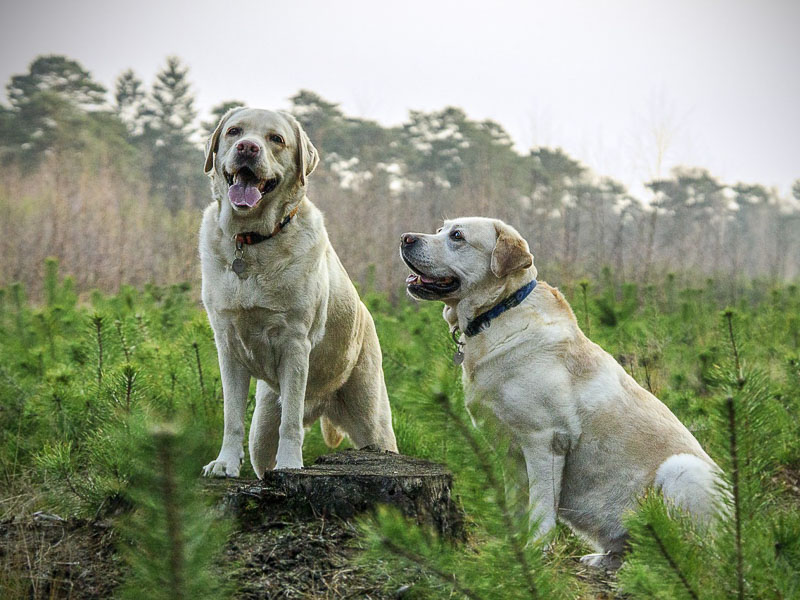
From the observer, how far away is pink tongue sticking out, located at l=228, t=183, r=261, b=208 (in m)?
3.39

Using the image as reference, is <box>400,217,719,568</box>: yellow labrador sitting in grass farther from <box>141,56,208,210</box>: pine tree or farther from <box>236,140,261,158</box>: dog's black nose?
<box>141,56,208,210</box>: pine tree

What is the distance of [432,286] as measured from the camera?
12.2 feet

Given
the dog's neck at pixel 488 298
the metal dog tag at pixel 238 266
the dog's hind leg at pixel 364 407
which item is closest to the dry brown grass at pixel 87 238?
the dog's hind leg at pixel 364 407

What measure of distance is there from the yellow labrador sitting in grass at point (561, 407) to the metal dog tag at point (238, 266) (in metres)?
0.97

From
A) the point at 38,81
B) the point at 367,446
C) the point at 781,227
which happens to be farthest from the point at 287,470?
the point at 38,81

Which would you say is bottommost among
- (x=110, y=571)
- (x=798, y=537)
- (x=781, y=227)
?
(x=781, y=227)

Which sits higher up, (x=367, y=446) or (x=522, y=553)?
(x=522, y=553)

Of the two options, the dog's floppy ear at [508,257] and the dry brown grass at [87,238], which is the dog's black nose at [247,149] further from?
the dry brown grass at [87,238]

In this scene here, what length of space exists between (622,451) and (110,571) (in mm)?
2064

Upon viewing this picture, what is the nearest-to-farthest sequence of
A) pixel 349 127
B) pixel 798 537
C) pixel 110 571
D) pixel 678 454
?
1. pixel 798 537
2. pixel 110 571
3. pixel 678 454
4. pixel 349 127

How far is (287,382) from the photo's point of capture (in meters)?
3.47

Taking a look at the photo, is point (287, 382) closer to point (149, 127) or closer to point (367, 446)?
point (367, 446)

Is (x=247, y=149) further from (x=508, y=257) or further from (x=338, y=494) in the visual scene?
(x=338, y=494)

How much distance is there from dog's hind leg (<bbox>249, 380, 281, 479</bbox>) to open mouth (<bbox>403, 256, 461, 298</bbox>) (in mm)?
948
